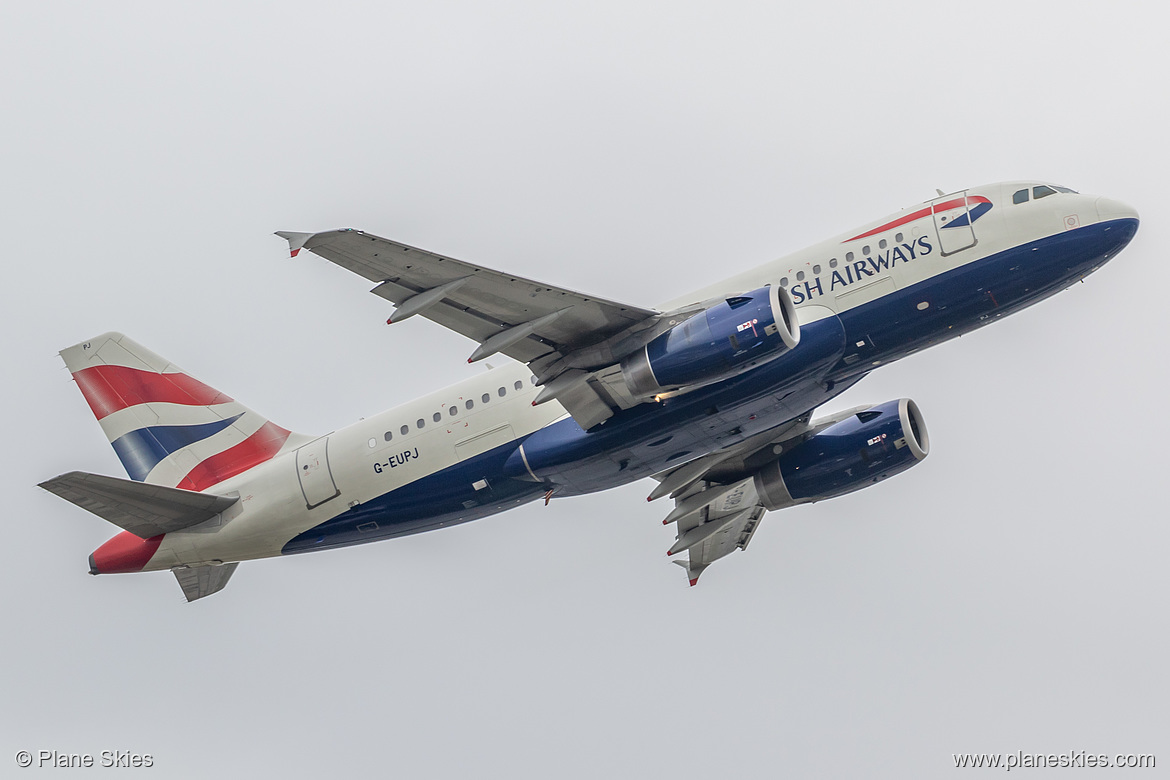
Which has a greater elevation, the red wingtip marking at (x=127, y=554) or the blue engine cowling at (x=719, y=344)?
the blue engine cowling at (x=719, y=344)

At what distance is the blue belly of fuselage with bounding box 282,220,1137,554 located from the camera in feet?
93.8

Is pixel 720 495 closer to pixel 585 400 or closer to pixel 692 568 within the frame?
pixel 692 568

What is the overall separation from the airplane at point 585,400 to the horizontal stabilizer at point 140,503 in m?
0.06

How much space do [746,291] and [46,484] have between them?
59.5 ft

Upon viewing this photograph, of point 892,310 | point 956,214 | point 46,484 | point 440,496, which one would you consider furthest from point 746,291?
point 46,484

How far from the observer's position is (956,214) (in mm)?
29359

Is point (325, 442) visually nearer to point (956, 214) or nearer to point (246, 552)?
point (246, 552)

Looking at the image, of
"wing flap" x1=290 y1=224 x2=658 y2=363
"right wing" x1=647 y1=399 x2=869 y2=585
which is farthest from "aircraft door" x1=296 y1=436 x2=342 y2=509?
"right wing" x1=647 y1=399 x2=869 y2=585

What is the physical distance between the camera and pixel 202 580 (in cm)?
3503

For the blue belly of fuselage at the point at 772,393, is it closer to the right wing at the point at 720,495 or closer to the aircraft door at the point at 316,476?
the aircraft door at the point at 316,476

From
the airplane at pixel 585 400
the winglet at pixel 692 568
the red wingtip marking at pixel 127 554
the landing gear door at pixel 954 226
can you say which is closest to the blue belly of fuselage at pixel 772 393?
the airplane at pixel 585 400

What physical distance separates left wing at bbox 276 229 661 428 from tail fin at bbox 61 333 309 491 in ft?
32.1

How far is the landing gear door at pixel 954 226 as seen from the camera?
29078 mm

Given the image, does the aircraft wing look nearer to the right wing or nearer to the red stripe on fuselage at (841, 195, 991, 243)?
the right wing
